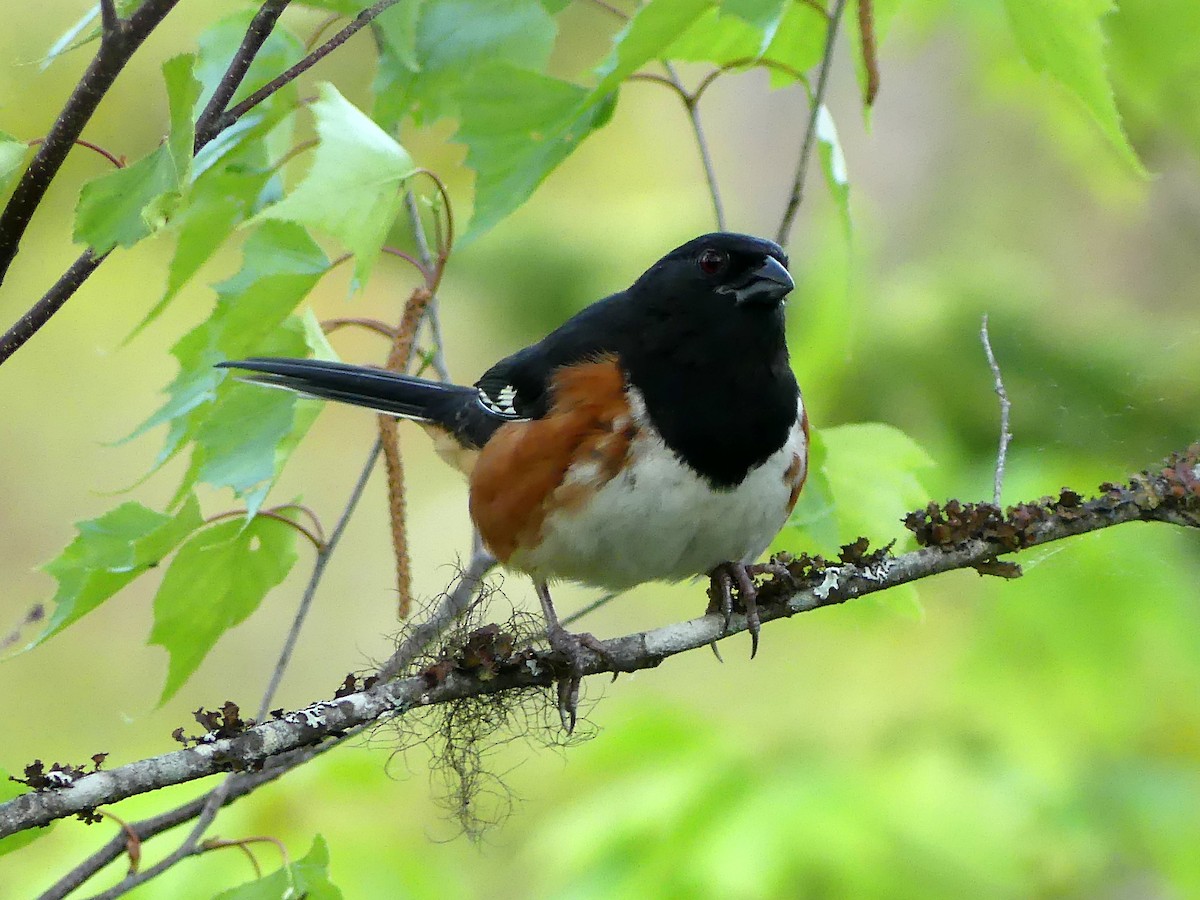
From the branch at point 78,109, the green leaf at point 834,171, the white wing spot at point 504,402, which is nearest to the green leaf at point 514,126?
the green leaf at point 834,171

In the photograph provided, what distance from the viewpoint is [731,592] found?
6.52 ft

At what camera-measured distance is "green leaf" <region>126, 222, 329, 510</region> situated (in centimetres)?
151

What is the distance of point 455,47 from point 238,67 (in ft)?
1.62

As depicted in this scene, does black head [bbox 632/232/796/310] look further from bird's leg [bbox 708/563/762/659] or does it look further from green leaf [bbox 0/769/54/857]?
green leaf [bbox 0/769/54/857]

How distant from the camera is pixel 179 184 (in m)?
1.08

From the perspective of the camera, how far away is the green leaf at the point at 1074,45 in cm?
149

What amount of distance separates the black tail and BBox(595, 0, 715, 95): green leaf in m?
0.85

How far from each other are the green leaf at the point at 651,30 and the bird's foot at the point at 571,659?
71 centimetres

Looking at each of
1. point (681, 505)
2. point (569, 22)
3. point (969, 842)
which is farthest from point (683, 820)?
point (569, 22)

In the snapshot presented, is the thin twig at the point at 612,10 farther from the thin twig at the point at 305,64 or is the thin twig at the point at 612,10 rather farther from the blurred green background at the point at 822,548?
the thin twig at the point at 305,64

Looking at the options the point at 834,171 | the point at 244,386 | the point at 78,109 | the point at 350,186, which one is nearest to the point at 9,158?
the point at 78,109

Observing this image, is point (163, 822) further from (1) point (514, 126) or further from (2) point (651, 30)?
(2) point (651, 30)

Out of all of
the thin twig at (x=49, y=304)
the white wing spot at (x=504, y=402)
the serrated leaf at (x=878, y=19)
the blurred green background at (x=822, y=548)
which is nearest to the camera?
the thin twig at (x=49, y=304)

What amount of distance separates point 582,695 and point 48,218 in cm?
383
